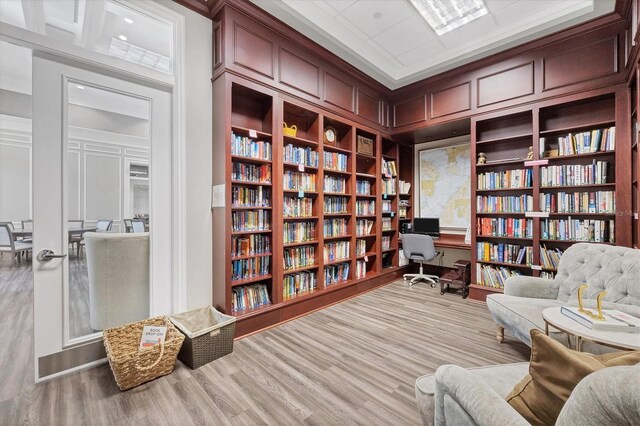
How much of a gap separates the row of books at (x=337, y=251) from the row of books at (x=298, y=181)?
87cm

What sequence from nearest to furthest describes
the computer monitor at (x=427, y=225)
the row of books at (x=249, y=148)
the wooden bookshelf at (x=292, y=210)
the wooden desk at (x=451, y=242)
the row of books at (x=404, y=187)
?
the wooden bookshelf at (x=292, y=210) → the row of books at (x=249, y=148) → the wooden desk at (x=451, y=242) → the computer monitor at (x=427, y=225) → the row of books at (x=404, y=187)

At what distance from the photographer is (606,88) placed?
9.64 feet

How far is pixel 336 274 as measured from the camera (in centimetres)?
388

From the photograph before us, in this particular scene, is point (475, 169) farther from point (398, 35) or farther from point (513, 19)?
point (398, 35)

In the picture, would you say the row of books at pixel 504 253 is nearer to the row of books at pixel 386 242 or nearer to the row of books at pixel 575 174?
the row of books at pixel 575 174

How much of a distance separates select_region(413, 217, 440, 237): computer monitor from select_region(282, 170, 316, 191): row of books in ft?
8.12

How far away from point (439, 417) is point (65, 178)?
281 centimetres

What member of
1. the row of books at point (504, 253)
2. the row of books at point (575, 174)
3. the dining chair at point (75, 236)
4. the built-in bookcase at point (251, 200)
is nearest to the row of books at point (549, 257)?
the row of books at point (504, 253)

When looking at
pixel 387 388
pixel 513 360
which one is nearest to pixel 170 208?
pixel 387 388

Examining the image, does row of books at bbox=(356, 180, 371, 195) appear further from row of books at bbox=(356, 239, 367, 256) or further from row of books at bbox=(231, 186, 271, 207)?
row of books at bbox=(231, 186, 271, 207)

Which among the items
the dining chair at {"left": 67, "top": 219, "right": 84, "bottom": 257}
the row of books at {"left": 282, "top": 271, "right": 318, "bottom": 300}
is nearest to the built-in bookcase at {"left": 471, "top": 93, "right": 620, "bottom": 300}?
the row of books at {"left": 282, "top": 271, "right": 318, "bottom": 300}

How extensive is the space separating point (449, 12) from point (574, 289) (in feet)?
10.2

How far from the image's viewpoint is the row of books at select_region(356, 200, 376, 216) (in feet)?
13.9

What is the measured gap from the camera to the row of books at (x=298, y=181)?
327cm
